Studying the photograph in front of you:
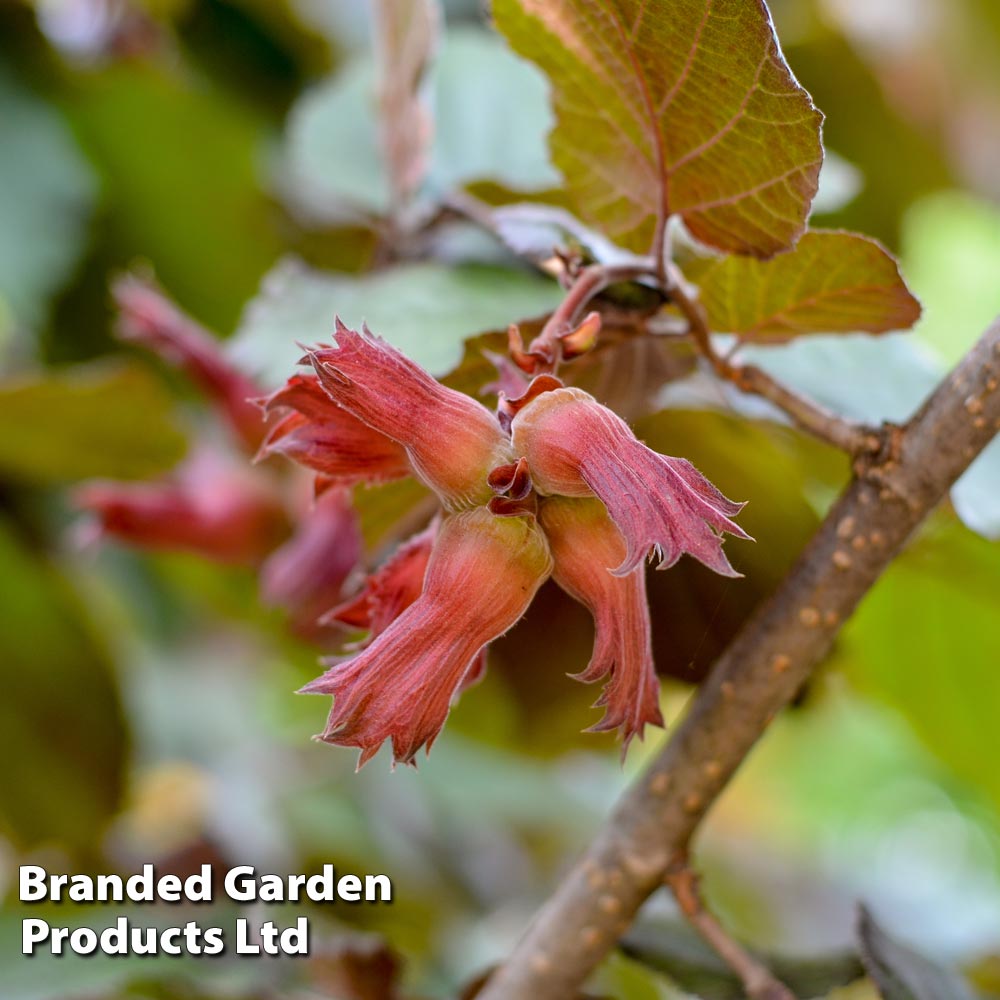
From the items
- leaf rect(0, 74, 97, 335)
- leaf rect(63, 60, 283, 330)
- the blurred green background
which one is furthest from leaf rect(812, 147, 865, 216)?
leaf rect(0, 74, 97, 335)

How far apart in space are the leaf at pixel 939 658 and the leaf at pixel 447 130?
0.44 m

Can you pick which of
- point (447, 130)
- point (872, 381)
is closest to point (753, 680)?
point (872, 381)

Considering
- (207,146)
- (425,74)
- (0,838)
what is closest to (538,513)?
(425,74)

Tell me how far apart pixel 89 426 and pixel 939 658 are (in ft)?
2.48

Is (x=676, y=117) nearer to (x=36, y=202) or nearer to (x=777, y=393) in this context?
(x=777, y=393)

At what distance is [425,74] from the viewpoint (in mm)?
770

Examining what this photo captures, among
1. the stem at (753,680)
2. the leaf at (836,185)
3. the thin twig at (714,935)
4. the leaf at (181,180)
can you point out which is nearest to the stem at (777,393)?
the stem at (753,680)

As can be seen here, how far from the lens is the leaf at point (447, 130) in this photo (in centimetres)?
94

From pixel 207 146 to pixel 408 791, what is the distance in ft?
3.09

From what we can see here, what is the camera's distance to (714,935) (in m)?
0.57

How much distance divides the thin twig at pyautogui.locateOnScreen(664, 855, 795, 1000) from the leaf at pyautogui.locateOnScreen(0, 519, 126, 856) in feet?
2.61

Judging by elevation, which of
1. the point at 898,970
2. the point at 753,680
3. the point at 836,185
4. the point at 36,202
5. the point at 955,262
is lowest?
the point at 898,970

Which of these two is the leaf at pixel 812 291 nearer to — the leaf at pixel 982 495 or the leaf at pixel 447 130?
the leaf at pixel 982 495

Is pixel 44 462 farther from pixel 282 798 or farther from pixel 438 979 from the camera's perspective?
pixel 282 798
